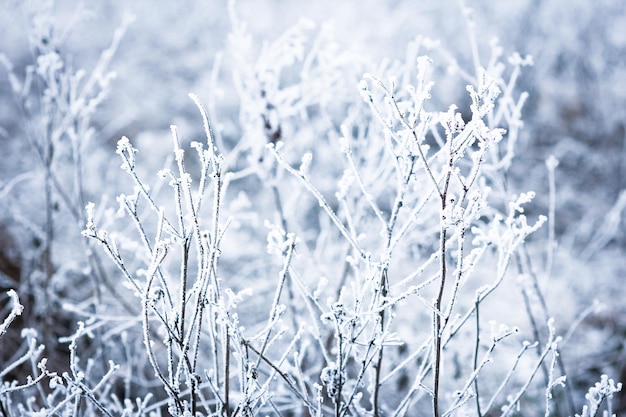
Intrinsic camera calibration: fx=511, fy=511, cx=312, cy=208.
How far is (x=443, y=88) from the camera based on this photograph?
7.57 m

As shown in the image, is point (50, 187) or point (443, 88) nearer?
point (50, 187)

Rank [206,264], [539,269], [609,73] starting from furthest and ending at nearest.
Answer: [609,73]
[539,269]
[206,264]

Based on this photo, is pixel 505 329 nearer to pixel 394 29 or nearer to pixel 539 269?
pixel 539 269

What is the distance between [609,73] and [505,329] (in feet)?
23.4

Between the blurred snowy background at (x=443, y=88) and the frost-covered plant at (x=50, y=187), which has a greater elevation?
the blurred snowy background at (x=443, y=88)

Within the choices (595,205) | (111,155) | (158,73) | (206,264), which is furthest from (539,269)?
(158,73)

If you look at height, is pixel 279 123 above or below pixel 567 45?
below

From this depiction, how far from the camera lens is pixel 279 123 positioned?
8.09 ft

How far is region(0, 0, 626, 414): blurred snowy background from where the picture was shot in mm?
5617


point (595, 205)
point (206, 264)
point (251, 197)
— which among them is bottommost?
point (206, 264)

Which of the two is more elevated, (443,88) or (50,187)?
→ (443,88)

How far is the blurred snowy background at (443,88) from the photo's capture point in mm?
5617

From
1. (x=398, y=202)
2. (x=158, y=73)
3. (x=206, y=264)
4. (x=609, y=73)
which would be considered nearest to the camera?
(x=206, y=264)

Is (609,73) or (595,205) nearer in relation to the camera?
(595,205)
